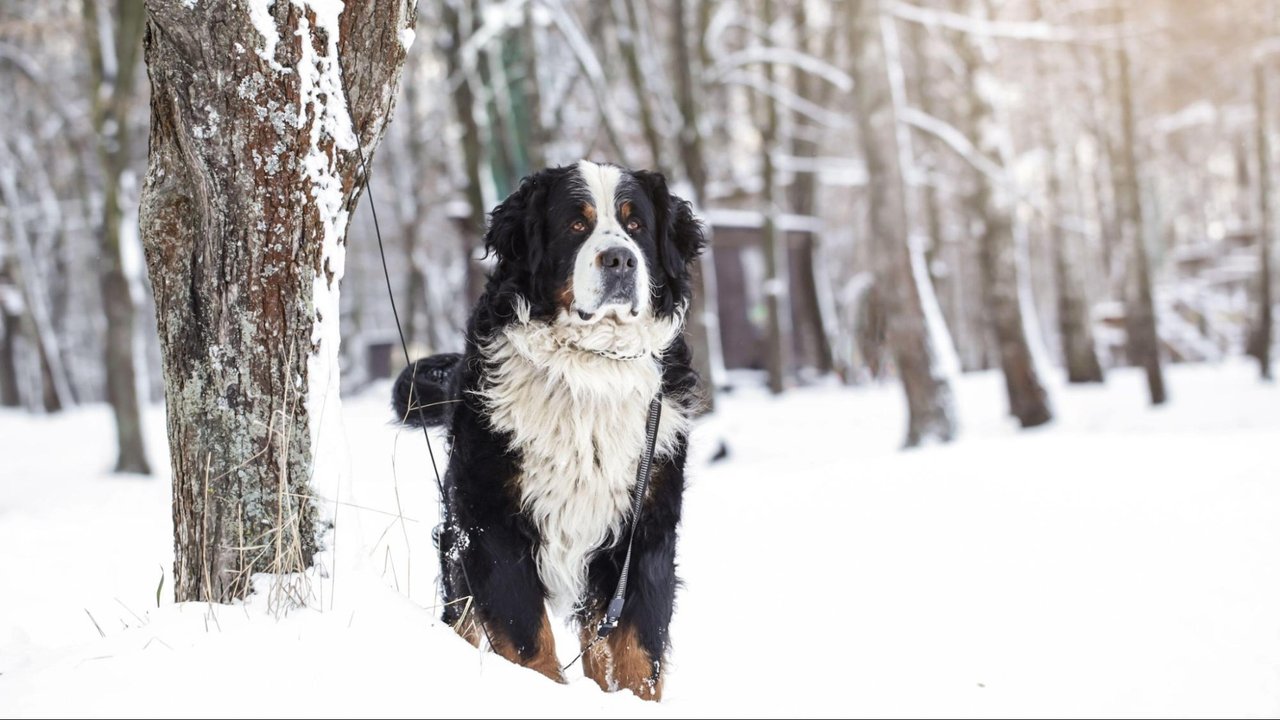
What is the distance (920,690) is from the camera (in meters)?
2.77

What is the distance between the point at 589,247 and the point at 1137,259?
36.7 feet

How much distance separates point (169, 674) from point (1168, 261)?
40874 millimetres

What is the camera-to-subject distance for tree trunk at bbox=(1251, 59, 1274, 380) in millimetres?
13984

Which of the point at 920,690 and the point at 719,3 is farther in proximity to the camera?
the point at 719,3

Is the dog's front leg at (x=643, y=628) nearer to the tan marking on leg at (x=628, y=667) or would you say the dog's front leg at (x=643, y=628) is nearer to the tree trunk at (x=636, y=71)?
the tan marking on leg at (x=628, y=667)

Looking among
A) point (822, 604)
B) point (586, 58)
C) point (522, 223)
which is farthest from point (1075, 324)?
point (522, 223)

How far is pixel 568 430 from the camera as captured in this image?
325 centimetres

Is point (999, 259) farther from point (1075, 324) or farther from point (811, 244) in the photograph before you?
point (811, 244)

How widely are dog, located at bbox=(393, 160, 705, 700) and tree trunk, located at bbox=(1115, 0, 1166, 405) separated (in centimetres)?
1023

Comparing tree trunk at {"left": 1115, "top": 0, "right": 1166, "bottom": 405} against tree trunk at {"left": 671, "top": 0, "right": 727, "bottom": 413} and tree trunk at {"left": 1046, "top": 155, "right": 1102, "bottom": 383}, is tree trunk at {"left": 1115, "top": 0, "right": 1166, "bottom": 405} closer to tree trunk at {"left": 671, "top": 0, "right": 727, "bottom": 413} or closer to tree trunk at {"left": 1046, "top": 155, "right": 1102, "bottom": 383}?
tree trunk at {"left": 1046, "top": 155, "right": 1102, "bottom": 383}

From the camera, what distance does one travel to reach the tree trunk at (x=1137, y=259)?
39.0ft

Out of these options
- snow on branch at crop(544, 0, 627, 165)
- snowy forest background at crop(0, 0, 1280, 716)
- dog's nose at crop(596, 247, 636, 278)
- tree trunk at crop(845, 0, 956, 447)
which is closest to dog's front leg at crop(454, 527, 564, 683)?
snowy forest background at crop(0, 0, 1280, 716)

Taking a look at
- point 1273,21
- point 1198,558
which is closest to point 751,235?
point 1273,21

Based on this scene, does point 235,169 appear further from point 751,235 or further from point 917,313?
point 751,235
